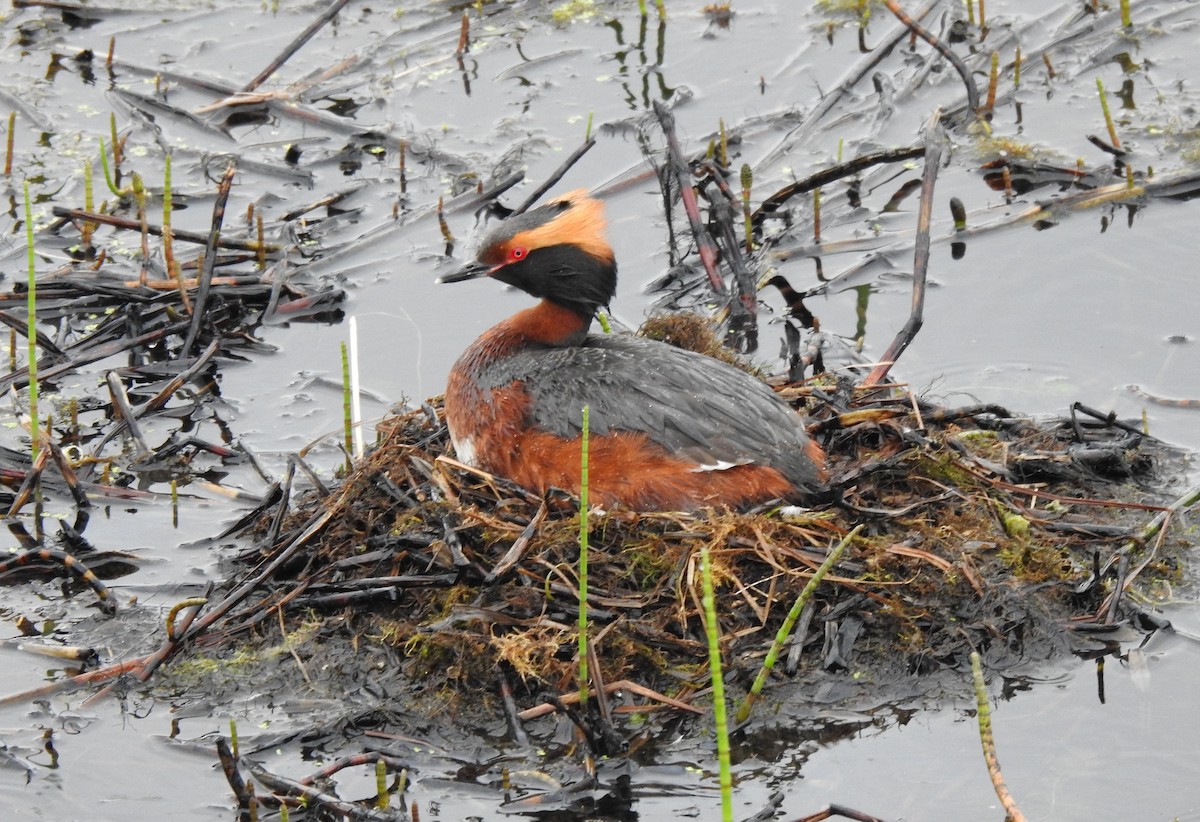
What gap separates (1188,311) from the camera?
7.69m

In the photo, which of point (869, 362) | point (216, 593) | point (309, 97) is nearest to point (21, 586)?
point (216, 593)

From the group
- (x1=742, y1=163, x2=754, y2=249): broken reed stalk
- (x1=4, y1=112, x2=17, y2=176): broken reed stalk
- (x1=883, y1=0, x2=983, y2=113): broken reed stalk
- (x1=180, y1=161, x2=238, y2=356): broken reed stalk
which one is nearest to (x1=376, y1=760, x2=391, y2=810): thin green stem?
(x1=180, y1=161, x2=238, y2=356): broken reed stalk

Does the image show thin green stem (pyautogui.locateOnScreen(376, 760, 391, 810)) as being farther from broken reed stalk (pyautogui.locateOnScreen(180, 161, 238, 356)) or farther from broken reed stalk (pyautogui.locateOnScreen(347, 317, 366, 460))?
broken reed stalk (pyautogui.locateOnScreen(180, 161, 238, 356))

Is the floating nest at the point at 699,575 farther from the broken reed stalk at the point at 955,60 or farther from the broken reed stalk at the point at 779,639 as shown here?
the broken reed stalk at the point at 955,60

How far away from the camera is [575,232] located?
642 cm

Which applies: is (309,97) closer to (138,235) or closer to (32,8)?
(138,235)

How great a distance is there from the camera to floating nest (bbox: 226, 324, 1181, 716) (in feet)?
17.8

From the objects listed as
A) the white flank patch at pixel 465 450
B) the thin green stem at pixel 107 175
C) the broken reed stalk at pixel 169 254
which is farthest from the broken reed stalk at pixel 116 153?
the white flank patch at pixel 465 450

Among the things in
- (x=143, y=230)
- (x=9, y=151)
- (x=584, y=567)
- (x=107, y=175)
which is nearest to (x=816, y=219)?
(x=143, y=230)

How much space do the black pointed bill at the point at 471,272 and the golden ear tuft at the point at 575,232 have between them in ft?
0.60

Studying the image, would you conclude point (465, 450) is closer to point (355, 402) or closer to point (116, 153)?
point (355, 402)

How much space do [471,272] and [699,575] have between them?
180 cm

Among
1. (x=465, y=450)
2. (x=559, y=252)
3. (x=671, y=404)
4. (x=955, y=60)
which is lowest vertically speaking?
(x=465, y=450)

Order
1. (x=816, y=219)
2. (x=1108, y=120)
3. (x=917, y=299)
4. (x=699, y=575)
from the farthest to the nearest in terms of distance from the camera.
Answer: (x=1108, y=120)
(x=816, y=219)
(x=917, y=299)
(x=699, y=575)
